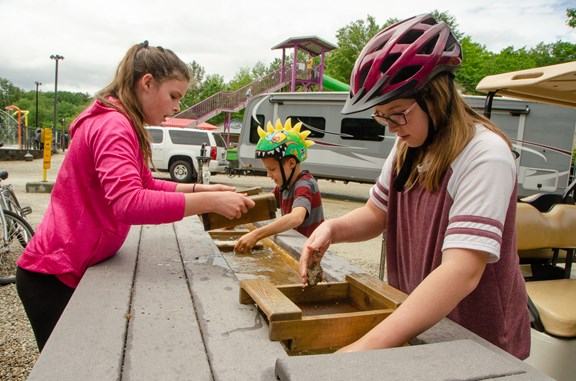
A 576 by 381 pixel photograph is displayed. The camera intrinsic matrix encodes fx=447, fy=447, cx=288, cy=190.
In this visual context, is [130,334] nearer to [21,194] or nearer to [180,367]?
[180,367]

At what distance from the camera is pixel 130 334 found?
117 cm

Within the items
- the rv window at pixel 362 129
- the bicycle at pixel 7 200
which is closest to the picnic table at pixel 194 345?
the bicycle at pixel 7 200

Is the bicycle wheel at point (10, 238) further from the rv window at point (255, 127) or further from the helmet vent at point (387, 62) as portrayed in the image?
the rv window at point (255, 127)

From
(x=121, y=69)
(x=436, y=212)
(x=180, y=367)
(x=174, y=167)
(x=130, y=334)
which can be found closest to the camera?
(x=180, y=367)

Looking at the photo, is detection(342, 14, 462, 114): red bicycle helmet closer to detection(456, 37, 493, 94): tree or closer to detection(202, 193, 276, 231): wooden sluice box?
detection(202, 193, 276, 231): wooden sluice box

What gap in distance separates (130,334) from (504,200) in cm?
107

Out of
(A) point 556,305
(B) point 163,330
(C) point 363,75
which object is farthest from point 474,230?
(A) point 556,305

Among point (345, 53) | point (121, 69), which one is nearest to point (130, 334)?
point (121, 69)

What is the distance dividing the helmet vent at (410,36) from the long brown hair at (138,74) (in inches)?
41.6

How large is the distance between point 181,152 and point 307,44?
35.0ft

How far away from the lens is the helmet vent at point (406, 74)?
1385 millimetres

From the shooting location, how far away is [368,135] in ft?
44.2

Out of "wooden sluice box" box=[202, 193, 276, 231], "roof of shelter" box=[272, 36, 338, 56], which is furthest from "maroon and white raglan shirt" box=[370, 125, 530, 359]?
"roof of shelter" box=[272, 36, 338, 56]

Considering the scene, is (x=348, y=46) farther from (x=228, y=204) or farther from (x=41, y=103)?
(x=41, y=103)
